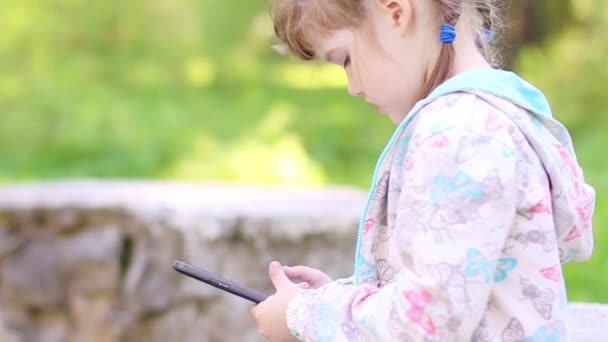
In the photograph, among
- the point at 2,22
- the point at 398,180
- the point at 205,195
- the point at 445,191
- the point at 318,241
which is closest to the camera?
the point at 445,191

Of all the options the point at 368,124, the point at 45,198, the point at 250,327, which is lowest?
the point at 368,124

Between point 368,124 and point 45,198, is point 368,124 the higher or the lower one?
the lower one

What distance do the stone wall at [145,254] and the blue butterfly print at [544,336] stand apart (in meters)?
2.28

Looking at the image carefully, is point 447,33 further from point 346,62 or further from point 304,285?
point 304,285

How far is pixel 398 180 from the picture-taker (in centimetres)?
149

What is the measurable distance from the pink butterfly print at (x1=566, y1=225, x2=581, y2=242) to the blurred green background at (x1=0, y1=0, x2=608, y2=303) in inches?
146

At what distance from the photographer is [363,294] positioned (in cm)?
148

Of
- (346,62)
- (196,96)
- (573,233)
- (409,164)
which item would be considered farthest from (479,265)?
(196,96)

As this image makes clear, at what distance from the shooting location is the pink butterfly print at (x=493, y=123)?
1.40 metres

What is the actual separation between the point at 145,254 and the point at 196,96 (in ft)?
15.1

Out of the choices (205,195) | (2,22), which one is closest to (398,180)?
(205,195)

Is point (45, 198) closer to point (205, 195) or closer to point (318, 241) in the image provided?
point (205, 195)

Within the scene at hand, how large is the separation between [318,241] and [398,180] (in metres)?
2.28

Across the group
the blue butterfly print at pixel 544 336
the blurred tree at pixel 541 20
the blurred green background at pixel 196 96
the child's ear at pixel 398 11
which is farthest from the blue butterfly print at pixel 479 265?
the blurred tree at pixel 541 20
